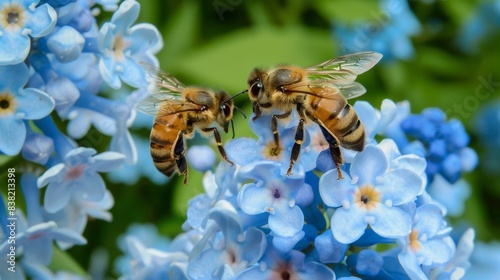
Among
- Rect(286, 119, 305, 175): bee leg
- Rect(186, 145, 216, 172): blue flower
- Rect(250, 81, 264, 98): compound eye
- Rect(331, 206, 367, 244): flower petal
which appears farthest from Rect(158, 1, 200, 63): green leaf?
Rect(331, 206, 367, 244): flower petal

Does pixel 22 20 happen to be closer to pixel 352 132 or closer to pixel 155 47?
pixel 155 47

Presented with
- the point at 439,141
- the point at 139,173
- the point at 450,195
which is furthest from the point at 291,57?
the point at 439,141

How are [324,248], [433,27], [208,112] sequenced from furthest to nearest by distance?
[433,27] → [208,112] → [324,248]

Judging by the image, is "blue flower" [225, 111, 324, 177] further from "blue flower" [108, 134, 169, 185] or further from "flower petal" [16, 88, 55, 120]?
"blue flower" [108, 134, 169, 185]

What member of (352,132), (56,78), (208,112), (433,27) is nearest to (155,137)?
(208,112)

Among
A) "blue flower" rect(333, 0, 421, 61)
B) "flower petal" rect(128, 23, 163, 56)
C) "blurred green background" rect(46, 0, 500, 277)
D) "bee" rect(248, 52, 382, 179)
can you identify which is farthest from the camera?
"blue flower" rect(333, 0, 421, 61)

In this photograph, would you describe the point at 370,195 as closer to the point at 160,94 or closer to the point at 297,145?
the point at 297,145

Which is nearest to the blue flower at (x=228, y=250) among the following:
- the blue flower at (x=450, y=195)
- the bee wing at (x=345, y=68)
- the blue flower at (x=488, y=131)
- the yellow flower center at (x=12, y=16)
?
the bee wing at (x=345, y=68)
